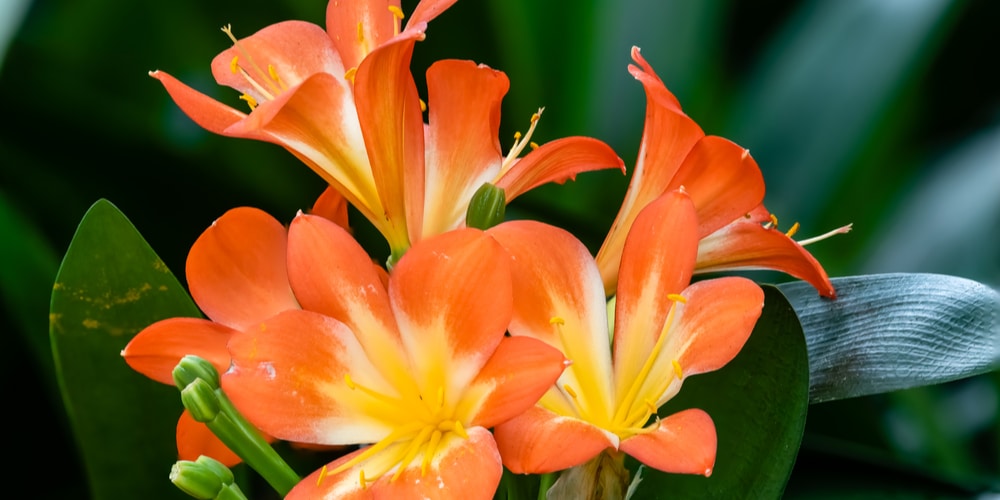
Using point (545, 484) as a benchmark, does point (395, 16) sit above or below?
above

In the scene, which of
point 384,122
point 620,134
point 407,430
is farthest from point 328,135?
point 620,134

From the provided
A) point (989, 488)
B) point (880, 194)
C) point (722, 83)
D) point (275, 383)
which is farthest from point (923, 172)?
point (275, 383)

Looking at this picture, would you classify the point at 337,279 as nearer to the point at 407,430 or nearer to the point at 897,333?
the point at 407,430

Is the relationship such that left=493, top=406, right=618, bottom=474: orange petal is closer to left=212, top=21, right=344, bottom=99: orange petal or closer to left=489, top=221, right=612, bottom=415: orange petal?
left=489, top=221, right=612, bottom=415: orange petal

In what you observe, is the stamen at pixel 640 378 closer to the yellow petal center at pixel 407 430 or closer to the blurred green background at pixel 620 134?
the yellow petal center at pixel 407 430

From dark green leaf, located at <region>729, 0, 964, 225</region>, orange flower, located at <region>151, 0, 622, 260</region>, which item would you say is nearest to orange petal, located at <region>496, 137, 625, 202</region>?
orange flower, located at <region>151, 0, 622, 260</region>

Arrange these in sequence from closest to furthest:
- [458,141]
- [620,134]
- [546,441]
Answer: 1. [546,441]
2. [458,141]
3. [620,134]

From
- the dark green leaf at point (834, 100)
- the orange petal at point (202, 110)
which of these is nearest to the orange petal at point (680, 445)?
the orange petal at point (202, 110)
